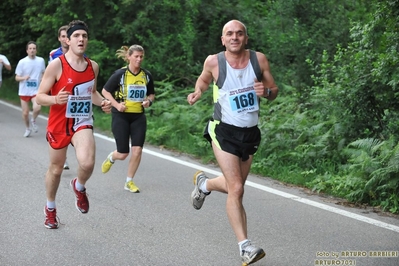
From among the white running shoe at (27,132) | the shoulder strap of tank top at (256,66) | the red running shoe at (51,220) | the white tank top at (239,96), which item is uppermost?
the shoulder strap of tank top at (256,66)

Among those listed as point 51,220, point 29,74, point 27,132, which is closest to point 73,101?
point 51,220

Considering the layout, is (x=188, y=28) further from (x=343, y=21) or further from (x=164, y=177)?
(x=164, y=177)

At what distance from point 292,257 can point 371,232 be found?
4.15 feet

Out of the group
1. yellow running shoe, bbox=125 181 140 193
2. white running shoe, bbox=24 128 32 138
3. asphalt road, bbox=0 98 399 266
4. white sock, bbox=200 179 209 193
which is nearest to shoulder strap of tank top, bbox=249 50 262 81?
white sock, bbox=200 179 209 193

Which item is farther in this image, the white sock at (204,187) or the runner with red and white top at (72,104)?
the white sock at (204,187)

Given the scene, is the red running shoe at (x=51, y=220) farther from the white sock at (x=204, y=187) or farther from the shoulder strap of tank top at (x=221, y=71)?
the shoulder strap of tank top at (x=221, y=71)

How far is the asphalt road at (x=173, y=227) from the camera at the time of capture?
257 inches

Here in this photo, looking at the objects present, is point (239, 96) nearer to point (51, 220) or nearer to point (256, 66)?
point (256, 66)

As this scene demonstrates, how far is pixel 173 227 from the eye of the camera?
25.1 ft

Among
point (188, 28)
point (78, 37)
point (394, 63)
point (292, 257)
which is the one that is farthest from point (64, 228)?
point (188, 28)

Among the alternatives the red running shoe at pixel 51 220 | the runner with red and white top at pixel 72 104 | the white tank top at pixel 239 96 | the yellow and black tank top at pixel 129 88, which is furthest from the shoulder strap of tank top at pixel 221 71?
the yellow and black tank top at pixel 129 88

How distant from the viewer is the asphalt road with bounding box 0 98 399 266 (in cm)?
652

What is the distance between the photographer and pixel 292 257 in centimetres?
649

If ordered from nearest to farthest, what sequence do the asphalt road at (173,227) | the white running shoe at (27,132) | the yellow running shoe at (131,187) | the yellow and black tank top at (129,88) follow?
the asphalt road at (173,227) < the yellow running shoe at (131,187) < the yellow and black tank top at (129,88) < the white running shoe at (27,132)
